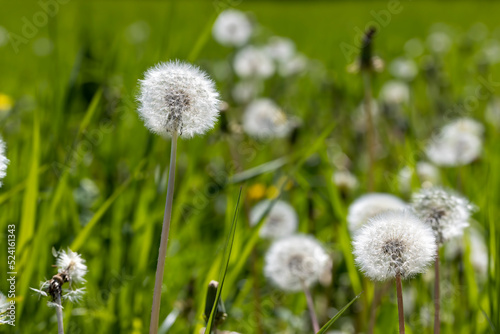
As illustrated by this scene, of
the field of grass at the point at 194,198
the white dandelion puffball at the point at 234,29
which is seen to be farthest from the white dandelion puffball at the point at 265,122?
the white dandelion puffball at the point at 234,29

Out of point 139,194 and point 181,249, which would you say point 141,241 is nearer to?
point 139,194

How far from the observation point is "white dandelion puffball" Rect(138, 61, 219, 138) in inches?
41.2

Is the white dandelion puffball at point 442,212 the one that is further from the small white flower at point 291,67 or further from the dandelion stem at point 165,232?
the small white flower at point 291,67

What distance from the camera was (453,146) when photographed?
2.62 meters

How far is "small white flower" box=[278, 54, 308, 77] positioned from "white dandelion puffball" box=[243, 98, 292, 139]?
103 centimetres

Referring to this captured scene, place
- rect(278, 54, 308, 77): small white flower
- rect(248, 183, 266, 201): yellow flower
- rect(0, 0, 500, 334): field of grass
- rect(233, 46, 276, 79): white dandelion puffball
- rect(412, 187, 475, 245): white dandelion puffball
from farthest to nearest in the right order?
1. rect(278, 54, 308, 77): small white flower
2. rect(233, 46, 276, 79): white dandelion puffball
3. rect(248, 183, 266, 201): yellow flower
4. rect(0, 0, 500, 334): field of grass
5. rect(412, 187, 475, 245): white dandelion puffball

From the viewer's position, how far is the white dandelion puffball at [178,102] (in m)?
1.05

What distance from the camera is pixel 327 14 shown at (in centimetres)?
1110

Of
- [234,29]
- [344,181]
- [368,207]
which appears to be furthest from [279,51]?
[368,207]

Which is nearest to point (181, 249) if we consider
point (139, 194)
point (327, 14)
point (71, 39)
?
point (139, 194)

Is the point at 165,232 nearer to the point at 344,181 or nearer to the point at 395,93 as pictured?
the point at 344,181

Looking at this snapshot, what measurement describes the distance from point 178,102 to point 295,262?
78 centimetres

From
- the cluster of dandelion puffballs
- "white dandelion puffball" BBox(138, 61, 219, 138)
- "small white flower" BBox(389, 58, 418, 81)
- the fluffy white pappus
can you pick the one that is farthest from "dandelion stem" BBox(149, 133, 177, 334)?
"small white flower" BBox(389, 58, 418, 81)

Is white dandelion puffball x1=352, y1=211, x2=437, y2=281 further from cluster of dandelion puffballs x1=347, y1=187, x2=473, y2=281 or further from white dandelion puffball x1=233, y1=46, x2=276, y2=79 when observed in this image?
white dandelion puffball x1=233, y1=46, x2=276, y2=79
